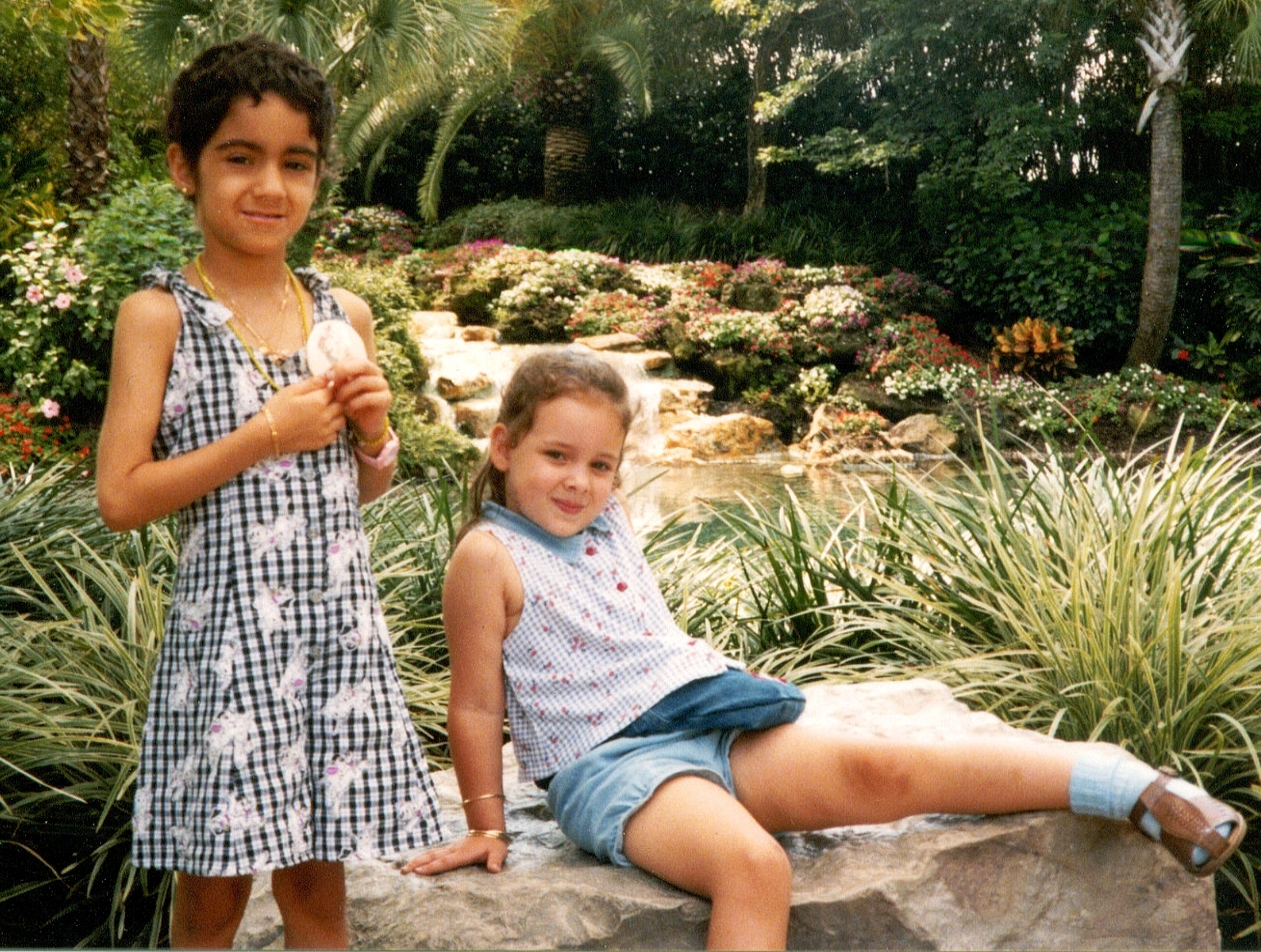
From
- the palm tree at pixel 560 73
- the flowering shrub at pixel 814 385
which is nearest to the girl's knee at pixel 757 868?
the flowering shrub at pixel 814 385

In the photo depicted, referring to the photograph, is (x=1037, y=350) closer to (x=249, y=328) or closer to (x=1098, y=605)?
(x=1098, y=605)

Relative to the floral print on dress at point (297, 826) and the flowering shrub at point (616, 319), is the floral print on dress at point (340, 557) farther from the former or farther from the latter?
the flowering shrub at point (616, 319)

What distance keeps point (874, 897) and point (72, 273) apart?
951 cm

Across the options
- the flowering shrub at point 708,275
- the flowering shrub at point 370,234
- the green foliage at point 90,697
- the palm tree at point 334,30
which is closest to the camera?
the green foliage at point 90,697

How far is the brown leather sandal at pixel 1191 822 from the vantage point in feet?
5.83

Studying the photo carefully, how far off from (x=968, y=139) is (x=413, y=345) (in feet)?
27.7

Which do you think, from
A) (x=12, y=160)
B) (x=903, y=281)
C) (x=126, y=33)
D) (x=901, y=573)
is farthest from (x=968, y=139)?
(x=901, y=573)

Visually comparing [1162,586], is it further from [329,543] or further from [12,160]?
[12,160]

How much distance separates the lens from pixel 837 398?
13594 millimetres

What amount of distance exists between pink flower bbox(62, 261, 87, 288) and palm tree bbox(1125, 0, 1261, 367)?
457 inches

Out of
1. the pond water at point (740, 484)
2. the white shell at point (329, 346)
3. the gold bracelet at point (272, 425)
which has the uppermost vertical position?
the white shell at point (329, 346)

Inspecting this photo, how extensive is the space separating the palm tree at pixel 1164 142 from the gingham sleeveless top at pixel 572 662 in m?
13.7

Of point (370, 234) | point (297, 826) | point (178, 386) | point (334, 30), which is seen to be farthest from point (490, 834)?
point (370, 234)

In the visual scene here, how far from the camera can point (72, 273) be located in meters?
9.56
